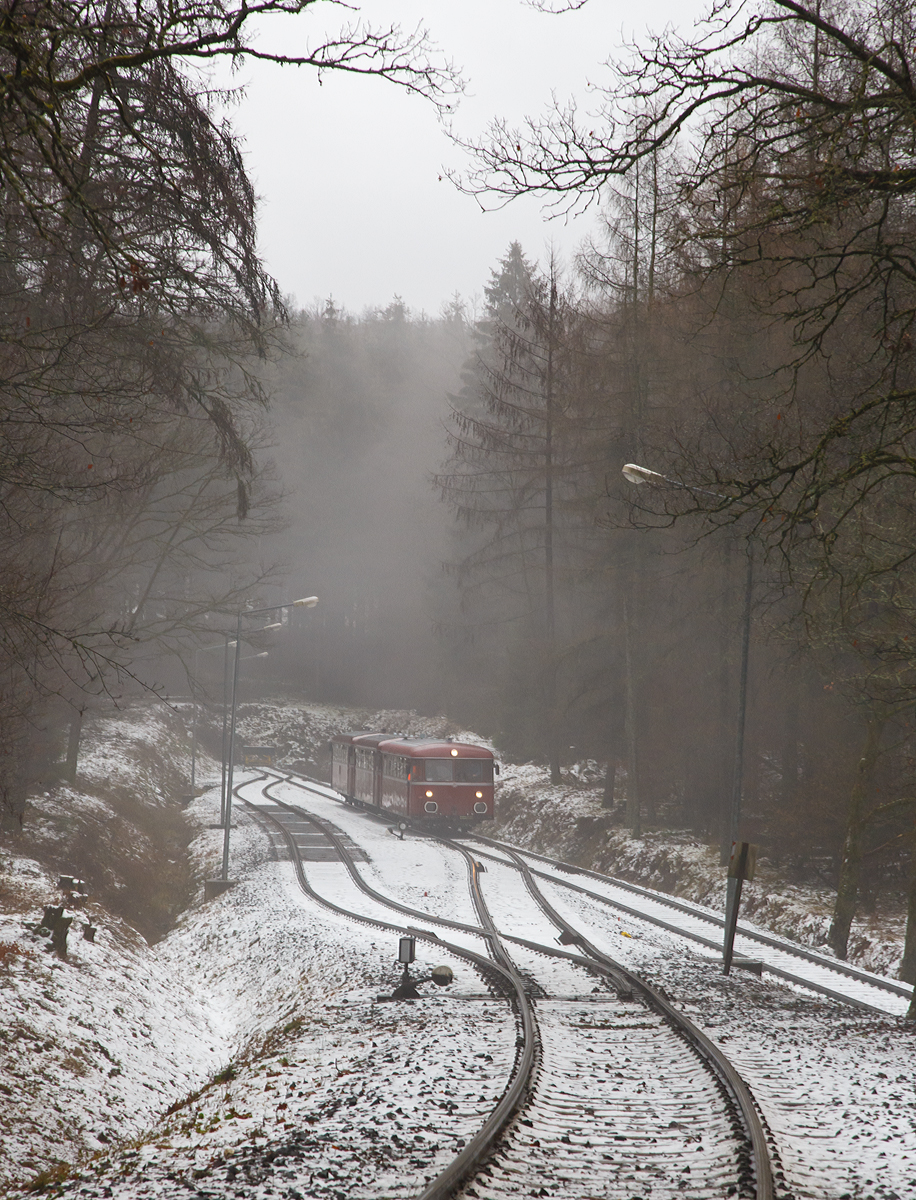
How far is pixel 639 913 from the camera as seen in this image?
55.3 ft

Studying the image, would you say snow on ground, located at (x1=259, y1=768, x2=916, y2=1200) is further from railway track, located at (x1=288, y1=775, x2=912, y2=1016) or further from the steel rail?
railway track, located at (x1=288, y1=775, x2=912, y2=1016)

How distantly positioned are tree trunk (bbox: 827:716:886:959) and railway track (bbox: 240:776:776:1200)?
199 inches

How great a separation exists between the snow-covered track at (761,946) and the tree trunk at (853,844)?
0.54 m

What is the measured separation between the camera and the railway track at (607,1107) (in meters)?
5.20

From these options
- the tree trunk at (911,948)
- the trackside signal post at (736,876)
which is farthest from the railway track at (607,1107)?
the tree trunk at (911,948)

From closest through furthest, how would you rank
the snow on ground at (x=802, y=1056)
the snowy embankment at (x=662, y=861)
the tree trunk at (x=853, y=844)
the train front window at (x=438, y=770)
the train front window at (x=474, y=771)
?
the snow on ground at (x=802, y=1056), the tree trunk at (x=853, y=844), the snowy embankment at (x=662, y=861), the train front window at (x=438, y=770), the train front window at (x=474, y=771)

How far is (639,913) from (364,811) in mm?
18341

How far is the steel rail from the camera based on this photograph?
5.25m

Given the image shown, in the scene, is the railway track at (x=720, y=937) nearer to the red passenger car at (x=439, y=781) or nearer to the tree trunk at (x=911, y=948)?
the tree trunk at (x=911, y=948)

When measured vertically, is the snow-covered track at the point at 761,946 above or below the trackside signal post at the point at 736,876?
below

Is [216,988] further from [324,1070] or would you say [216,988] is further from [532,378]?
[532,378]

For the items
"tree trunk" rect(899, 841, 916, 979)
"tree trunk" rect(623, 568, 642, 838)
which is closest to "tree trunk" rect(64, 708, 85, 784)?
"tree trunk" rect(623, 568, 642, 838)

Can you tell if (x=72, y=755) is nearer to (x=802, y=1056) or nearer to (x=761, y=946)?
(x=761, y=946)

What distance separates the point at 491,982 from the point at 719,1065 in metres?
4.19
